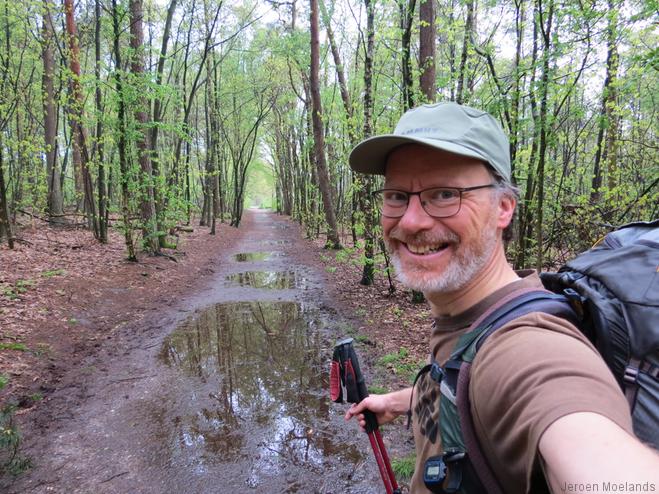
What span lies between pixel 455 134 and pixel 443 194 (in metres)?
0.23

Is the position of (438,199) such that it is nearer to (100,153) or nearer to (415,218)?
(415,218)

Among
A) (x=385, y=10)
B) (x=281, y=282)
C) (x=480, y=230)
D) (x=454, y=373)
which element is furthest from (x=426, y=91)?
(x=454, y=373)

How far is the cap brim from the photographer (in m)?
1.32

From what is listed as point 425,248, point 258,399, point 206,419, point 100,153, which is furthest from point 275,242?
point 425,248

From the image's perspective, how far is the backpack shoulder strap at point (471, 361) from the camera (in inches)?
38.3

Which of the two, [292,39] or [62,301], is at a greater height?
[292,39]

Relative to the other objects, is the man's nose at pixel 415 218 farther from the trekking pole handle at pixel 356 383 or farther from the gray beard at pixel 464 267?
the trekking pole handle at pixel 356 383

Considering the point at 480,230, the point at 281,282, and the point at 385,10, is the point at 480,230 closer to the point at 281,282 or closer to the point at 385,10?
the point at 281,282

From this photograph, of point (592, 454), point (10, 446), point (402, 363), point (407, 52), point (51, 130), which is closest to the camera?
point (592, 454)

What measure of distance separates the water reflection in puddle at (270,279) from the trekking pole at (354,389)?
821 cm

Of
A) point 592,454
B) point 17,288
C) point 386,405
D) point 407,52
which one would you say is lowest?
point 17,288

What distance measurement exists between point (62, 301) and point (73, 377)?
9.69ft

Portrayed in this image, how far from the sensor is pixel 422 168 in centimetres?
149

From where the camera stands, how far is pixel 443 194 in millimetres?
1469
